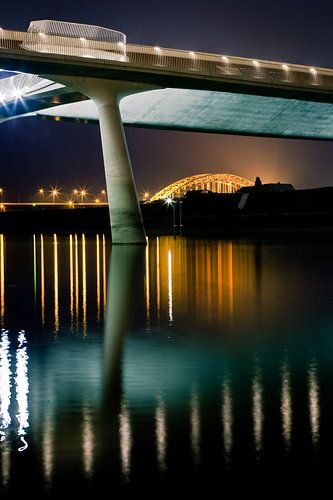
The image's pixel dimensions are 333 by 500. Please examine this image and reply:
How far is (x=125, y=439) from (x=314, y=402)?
7.29 ft

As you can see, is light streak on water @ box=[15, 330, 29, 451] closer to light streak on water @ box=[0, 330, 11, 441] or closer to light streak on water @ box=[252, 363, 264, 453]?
light streak on water @ box=[0, 330, 11, 441]

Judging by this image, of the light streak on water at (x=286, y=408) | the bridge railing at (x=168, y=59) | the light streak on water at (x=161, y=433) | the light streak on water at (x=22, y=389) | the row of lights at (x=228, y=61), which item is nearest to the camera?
the light streak on water at (x=161, y=433)

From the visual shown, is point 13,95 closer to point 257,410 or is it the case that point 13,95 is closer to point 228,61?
point 228,61

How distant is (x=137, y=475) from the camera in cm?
676

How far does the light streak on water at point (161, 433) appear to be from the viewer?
7.10m

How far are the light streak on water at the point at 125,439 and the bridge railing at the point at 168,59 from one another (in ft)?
117

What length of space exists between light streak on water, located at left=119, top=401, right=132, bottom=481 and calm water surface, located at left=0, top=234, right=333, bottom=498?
2cm

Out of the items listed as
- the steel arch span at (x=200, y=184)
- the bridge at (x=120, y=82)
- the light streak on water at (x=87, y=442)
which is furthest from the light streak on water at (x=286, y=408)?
the steel arch span at (x=200, y=184)

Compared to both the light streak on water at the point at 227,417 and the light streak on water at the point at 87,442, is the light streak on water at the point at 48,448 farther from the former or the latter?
the light streak on water at the point at 227,417

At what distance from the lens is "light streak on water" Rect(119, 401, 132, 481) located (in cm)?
695

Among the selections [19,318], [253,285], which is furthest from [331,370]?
[253,285]

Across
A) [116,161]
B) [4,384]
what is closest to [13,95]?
[116,161]

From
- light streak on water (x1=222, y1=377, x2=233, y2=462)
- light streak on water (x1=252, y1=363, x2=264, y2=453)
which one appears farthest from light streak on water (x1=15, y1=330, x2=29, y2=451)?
light streak on water (x1=252, y1=363, x2=264, y2=453)

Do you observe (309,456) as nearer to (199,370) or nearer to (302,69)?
(199,370)
